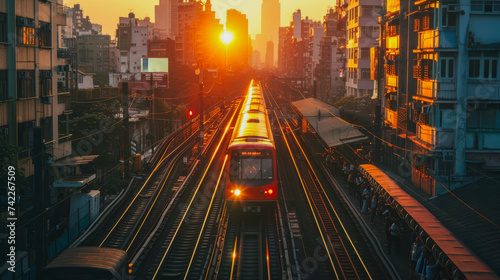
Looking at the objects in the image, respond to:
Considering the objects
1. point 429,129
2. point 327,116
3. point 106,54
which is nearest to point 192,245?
point 429,129

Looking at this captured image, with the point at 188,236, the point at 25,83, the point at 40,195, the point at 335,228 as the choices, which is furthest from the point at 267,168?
the point at 25,83

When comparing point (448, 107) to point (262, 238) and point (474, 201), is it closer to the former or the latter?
point (474, 201)

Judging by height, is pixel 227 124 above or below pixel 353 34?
below

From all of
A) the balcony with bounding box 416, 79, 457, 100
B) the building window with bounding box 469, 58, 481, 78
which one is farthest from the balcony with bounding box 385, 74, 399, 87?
the building window with bounding box 469, 58, 481, 78

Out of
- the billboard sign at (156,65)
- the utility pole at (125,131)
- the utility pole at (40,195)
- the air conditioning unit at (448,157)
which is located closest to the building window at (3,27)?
the utility pole at (125,131)

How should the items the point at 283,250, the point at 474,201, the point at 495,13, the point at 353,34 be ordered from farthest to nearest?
the point at 353,34, the point at 495,13, the point at 474,201, the point at 283,250

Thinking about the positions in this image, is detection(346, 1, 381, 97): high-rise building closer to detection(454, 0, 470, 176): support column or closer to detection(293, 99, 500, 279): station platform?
detection(293, 99, 500, 279): station platform

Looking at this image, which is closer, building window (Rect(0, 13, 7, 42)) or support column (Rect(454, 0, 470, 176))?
building window (Rect(0, 13, 7, 42))
